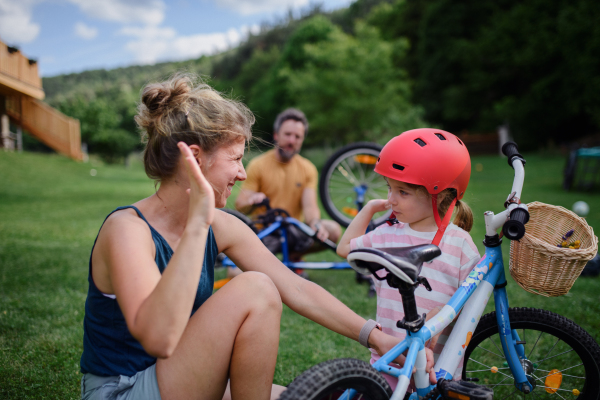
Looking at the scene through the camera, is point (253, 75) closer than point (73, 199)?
No

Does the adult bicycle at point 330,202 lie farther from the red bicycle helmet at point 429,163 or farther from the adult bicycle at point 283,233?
the red bicycle helmet at point 429,163

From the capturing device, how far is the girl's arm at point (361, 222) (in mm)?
2207

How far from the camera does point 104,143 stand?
4441 cm

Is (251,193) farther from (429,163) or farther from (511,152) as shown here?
(511,152)

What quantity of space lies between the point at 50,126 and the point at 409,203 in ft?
82.4

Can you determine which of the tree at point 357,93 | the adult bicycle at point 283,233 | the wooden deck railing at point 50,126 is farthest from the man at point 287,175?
the wooden deck railing at point 50,126

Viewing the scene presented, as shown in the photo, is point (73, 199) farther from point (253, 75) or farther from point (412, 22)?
point (253, 75)

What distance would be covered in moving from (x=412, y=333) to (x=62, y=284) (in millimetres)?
3906

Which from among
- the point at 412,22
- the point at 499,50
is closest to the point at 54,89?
the point at 412,22

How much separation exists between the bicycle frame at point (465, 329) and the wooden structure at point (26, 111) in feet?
63.9

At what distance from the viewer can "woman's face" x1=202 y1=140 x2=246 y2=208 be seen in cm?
164

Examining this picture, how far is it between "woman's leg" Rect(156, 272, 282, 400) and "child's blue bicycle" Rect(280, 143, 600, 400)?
0.30 m

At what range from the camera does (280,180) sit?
497 cm

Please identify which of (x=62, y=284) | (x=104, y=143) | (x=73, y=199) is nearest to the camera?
(x=62, y=284)
